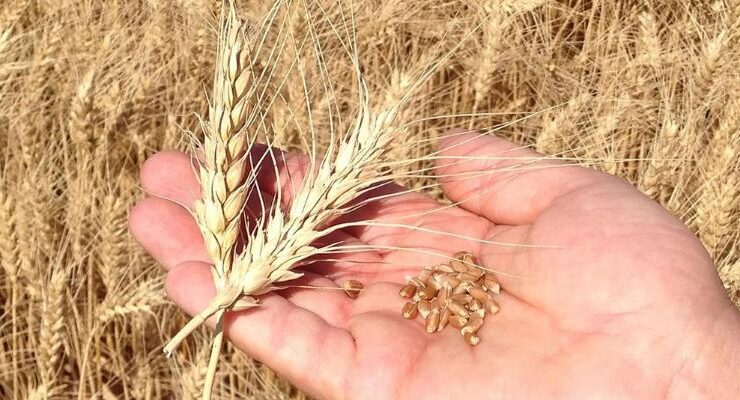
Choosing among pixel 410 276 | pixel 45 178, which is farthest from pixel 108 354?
pixel 410 276

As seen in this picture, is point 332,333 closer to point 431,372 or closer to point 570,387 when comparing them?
point 431,372

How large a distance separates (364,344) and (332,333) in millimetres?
67

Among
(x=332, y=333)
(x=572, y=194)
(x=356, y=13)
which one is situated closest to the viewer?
(x=332, y=333)

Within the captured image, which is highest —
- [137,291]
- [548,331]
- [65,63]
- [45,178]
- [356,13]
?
[356,13]

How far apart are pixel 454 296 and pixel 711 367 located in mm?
504

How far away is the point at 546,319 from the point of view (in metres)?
1.70

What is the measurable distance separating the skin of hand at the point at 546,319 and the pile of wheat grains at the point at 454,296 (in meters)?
0.02

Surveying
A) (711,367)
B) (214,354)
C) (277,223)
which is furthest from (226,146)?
→ (711,367)

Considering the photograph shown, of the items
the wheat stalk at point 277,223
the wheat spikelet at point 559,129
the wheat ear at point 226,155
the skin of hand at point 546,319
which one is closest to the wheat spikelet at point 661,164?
the wheat spikelet at point 559,129

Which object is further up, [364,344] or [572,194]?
[572,194]

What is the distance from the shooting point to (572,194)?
179 cm

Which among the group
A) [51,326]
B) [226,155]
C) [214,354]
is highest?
[226,155]

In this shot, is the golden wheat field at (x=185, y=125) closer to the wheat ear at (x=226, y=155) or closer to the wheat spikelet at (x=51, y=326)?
the wheat spikelet at (x=51, y=326)

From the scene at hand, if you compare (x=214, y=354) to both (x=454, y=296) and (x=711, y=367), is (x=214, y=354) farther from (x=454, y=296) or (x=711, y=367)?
(x=711, y=367)
